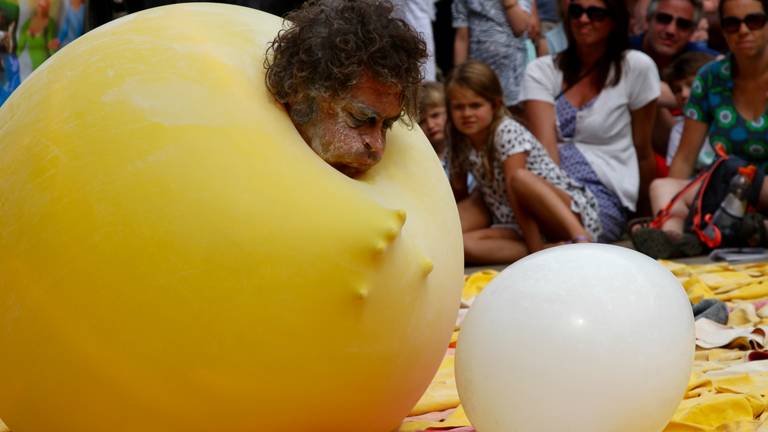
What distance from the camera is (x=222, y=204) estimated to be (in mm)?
2164

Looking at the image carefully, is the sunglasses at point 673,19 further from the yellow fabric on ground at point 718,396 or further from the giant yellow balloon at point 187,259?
the giant yellow balloon at point 187,259

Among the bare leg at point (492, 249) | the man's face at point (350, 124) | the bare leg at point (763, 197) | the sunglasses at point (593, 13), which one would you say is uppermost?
the man's face at point (350, 124)

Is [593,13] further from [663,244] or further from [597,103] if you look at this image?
[663,244]

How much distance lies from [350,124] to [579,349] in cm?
68

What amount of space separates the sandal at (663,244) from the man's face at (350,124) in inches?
132

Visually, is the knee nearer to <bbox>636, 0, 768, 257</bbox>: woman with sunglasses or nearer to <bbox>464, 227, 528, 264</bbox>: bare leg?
<bbox>464, 227, 528, 264</bbox>: bare leg

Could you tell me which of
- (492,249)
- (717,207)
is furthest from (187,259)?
(717,207)

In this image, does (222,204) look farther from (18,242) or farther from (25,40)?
(25,40)

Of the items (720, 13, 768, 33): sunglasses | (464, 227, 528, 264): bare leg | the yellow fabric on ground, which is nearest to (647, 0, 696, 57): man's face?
(720, 13, 768, 33): sunglasses

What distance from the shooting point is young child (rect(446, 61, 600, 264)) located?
18.9 feet

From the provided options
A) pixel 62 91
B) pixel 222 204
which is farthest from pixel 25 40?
pixel 222 204

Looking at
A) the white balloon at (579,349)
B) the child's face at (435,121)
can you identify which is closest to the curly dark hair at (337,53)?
the white balloon at (579,349)

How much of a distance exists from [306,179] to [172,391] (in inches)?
20.1

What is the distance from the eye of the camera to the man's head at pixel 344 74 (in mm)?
2336
